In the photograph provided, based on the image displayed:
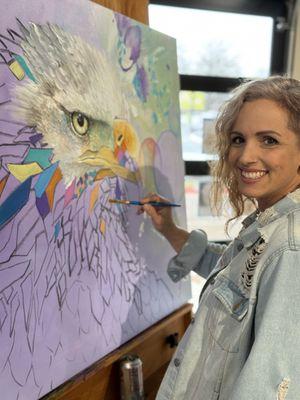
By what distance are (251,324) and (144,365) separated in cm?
52

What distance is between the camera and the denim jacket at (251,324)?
0.69 metres

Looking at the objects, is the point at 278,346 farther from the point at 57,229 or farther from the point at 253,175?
the point at 57,229

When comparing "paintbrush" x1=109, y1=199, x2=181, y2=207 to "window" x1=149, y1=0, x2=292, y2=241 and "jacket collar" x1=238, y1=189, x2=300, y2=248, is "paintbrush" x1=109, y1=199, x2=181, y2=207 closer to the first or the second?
"jacket collar" x1=238, y1=189, x2=300, y2=248

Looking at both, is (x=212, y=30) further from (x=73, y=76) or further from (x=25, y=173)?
(x=25, y=173)

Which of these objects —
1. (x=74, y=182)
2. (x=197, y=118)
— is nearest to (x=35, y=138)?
(x=74, y=182)

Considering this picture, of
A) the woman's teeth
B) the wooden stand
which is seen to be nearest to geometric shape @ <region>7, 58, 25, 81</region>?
the woman's teeth

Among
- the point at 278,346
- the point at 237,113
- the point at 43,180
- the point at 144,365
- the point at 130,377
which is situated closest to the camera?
the point at 278,346

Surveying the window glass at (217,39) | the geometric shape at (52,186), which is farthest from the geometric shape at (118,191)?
the window glass at (217,39)

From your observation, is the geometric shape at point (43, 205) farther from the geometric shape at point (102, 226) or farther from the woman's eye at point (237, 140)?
the woman's eye at point (237, 140)

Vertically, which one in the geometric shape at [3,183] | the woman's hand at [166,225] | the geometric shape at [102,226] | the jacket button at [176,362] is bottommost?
the jacket button at [176,362]

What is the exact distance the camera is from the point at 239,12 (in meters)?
1.83

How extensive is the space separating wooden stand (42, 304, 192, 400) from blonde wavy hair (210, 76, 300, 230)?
410 mm

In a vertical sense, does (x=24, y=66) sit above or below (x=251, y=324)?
above

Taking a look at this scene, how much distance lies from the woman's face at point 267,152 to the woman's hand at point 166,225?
347 millimetres
